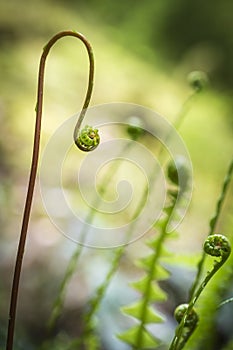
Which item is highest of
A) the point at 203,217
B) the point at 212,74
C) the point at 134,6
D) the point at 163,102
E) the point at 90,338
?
the point at 134,6

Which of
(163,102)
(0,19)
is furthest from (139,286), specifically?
(0,19)

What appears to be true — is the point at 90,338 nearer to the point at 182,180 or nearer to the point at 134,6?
the point at 182,180

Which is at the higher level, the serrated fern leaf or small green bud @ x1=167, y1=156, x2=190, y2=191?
small green bud @ x1=167, y1=156, x2=190, y2=191

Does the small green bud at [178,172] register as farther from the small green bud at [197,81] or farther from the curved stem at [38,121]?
the curved stem at [38,121]

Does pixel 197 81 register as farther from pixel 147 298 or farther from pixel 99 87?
pixel 99 87

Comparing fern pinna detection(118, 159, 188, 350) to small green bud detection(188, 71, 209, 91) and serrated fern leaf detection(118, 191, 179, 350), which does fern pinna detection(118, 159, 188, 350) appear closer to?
serrated fern leaf detection(118, 191, 179, 350)

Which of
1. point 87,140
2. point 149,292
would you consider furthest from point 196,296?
point 149,292

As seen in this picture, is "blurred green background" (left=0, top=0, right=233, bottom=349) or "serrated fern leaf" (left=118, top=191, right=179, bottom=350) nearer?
"serrated fern leaf" (left=118, top=191, right=179, bottom=350)

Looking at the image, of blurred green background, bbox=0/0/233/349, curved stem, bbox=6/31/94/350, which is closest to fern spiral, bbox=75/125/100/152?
curved stem, bbox=6/31/94/350

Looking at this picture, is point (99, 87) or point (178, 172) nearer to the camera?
point (178, 172)
